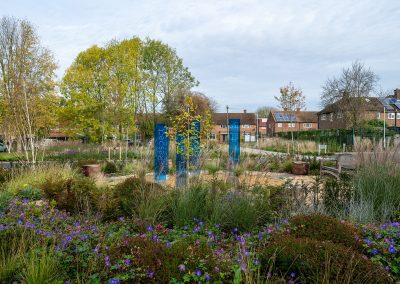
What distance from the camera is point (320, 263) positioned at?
7.94ft

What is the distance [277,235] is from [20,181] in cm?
656

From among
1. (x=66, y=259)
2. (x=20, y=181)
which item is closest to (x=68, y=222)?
(x=66, y=259)

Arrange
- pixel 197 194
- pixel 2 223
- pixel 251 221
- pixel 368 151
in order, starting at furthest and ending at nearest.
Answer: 1. pixel 368 151
2. pixel 197 194
3. pixel 251 221
4. pixel 2 223

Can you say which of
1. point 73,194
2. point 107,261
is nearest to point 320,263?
point 107,261

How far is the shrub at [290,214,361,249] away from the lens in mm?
3004

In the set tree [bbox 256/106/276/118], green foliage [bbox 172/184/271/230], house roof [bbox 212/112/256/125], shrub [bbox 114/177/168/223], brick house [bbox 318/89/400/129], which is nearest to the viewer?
green foliage [bbox 172/184/271/230]

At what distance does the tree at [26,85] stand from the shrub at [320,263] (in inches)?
436

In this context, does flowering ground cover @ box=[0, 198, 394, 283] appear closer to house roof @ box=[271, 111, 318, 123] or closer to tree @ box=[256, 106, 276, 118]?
house roof @ box=[271, 111, 318, 123]

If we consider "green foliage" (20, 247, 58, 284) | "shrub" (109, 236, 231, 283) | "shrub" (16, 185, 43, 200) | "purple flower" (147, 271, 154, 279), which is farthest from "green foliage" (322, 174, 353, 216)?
"shrub" (16, 185, 43, 200)

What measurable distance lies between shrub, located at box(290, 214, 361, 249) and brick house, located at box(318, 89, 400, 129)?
28139 millimetres

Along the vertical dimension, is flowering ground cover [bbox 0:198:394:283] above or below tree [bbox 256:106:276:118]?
below

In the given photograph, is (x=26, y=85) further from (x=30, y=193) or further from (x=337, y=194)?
(x=337, y=194)

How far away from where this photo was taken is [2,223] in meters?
3.70

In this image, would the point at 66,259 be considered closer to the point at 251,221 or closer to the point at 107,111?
the point at 251,221
